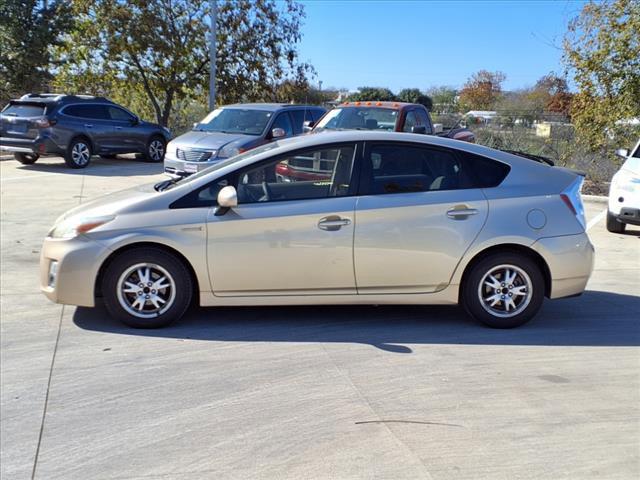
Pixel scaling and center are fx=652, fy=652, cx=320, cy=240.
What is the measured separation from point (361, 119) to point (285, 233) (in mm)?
6827

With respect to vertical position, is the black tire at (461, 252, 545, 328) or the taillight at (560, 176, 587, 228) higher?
the taillight at (560, 176, 587, 228)

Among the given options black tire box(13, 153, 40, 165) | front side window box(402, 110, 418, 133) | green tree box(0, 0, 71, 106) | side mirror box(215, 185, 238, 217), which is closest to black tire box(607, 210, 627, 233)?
front side window box(402, 110, 418, 133)

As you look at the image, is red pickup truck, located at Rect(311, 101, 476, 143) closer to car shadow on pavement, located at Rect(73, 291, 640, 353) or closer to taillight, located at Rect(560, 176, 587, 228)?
taillight, located at Rect(560, 176, 587, 228)

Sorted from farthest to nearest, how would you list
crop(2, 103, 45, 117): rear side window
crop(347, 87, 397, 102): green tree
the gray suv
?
crop(347, 87, 397, 102): green tree → crop(2, 103, 45, 117): rear side window → the gray suv

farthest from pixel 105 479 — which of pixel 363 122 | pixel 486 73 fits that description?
pixel 486 73

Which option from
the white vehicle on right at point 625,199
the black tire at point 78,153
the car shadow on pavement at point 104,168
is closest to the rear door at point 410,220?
the white vehicle on right at point 625,199

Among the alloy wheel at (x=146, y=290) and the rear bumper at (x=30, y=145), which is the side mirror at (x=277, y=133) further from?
the alloy wheel at (x=146, y=290)

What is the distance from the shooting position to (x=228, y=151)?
1220cm

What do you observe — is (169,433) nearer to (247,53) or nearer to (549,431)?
(549,431)

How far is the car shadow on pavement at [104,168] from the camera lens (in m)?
15.7

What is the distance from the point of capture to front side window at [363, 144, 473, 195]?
5336 millimetres

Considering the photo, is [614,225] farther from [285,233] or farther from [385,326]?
[285,233]

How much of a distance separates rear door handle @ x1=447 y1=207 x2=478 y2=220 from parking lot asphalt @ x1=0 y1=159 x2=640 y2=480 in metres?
0.96

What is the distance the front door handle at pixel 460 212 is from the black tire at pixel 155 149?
14.6m
